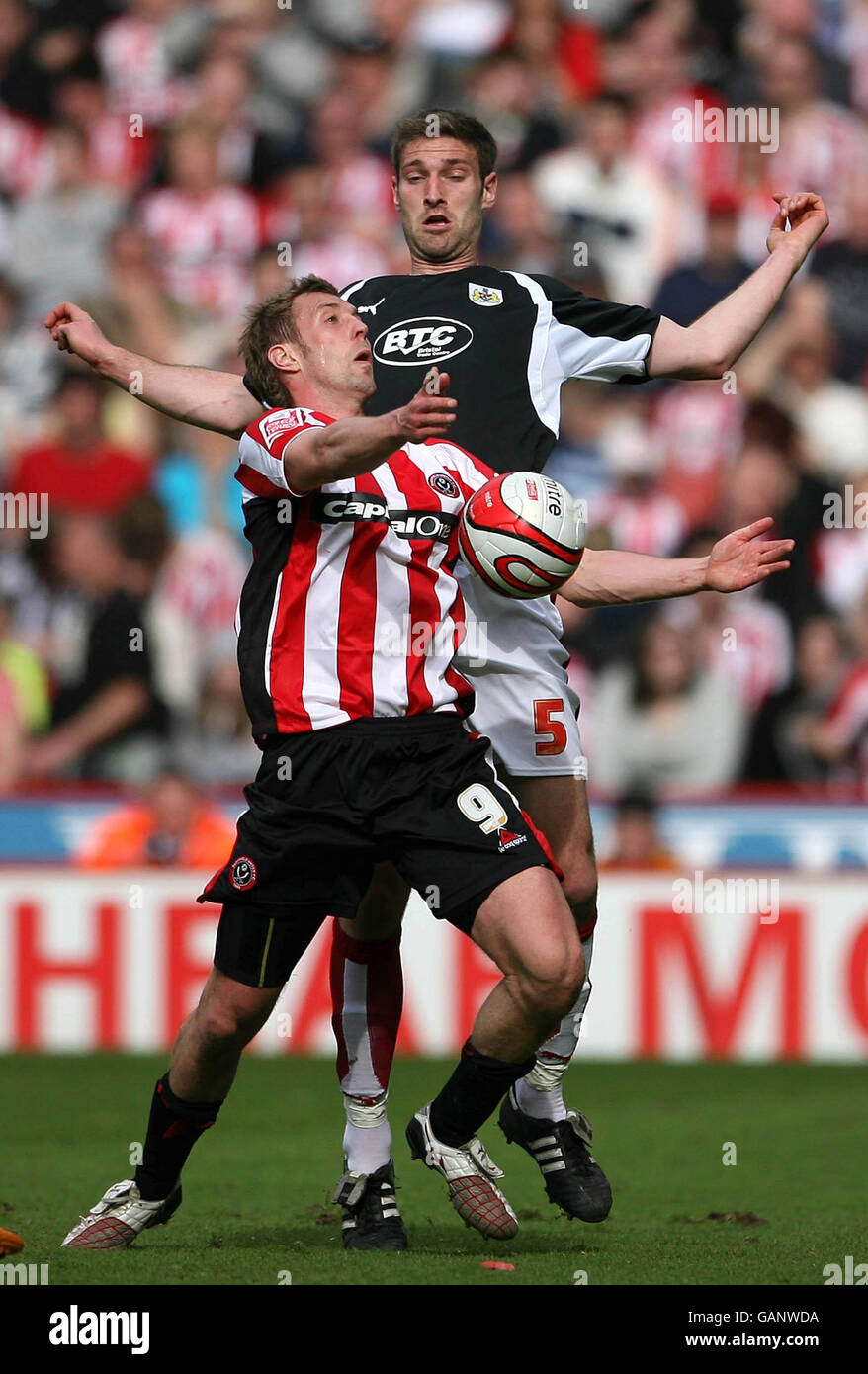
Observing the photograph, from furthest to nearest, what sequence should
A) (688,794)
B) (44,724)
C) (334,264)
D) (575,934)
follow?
(334,264)
(44,724)
(688,794)
(575,934)

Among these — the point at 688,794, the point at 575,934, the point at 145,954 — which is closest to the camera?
the point at 575,934

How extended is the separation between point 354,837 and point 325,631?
19.8 inches

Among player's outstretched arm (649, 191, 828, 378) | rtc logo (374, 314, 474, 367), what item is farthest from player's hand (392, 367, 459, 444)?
player's outstretched arm (649, 191, 828, 378)

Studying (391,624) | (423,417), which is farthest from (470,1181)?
(423,417)

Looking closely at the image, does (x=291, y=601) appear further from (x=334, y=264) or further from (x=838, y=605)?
(x=334, y=264)

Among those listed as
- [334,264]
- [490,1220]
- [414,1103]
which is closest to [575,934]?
[490,1220]

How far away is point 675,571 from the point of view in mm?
5262

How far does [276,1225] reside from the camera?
18.1ft

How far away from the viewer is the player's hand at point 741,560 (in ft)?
16.6

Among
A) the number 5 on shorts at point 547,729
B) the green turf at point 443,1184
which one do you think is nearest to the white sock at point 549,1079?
the green turf at point 443,1184

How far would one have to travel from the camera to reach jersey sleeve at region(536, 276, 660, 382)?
5594mm

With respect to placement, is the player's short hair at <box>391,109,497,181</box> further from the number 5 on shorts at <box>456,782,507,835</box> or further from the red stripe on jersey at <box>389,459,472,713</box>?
the number 5 on shorts at <box>456,782,507,835</box>

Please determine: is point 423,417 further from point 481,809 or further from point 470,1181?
point 470,1181

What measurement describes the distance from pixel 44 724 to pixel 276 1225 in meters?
6.29
